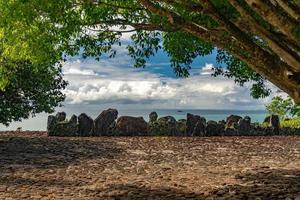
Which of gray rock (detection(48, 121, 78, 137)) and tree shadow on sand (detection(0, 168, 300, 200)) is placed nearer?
tree shadow on sand (detection(0, 168, 300, 200))

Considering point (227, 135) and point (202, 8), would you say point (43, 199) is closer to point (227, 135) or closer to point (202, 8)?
point (202, 8)

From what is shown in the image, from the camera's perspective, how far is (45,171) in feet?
59.7

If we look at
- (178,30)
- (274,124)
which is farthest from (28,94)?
(178,30)

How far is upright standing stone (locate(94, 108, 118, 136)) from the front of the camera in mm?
31359

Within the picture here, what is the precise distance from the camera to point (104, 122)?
104 ft

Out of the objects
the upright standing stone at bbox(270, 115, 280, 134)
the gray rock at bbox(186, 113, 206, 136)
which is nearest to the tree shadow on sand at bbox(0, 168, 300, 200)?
the gray rock at bbox(186, 113, 206, 136)

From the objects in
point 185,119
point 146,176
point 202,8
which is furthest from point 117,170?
point 185,119

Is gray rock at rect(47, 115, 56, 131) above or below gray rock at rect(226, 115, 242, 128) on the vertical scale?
below

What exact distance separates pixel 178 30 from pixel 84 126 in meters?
16.8

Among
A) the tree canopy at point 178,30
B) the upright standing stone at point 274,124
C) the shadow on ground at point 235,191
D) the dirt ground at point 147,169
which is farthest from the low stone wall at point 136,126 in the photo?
the shadow on ground at point 235,191

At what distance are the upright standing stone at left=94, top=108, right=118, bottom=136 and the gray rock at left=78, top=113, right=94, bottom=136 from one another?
34cm

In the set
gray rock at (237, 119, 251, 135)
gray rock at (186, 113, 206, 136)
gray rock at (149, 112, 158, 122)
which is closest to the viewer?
gray rock at (186, 113, 206, 136)

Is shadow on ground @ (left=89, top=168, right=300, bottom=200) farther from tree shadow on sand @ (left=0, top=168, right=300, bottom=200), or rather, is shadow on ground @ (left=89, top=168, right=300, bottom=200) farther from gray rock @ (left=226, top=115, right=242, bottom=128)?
gray rock @ (left=226, top=115, right=242, bottom=128)

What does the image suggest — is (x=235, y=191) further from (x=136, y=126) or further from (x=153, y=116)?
(x=153, y=116)
